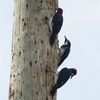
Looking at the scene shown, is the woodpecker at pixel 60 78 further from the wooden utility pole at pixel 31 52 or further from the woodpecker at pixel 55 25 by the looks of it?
the woodpecker at pixel 55 25

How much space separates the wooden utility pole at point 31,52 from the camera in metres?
4.59

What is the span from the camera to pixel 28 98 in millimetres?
4504

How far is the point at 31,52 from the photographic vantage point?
15.5 ft

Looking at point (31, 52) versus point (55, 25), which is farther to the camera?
point (55, 25)

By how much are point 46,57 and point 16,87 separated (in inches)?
18.9

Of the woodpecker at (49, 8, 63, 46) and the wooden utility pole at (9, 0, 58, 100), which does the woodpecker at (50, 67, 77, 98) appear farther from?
the woodpecker at (49, 8, 63, 46)

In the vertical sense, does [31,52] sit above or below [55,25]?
below

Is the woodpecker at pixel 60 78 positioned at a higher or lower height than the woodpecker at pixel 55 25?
lower

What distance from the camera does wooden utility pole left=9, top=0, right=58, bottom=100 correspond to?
15.0 ft

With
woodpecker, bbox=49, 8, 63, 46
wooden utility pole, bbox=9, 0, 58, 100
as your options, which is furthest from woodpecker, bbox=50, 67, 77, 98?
woodpecker, bbox=49, 8, 63, 46

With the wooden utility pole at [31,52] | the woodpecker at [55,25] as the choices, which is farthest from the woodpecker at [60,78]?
the woodpecker at [55,25]

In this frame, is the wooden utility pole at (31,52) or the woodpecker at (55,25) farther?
the woodpecker at (55,25)

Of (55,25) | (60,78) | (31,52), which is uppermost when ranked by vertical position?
(55,25)

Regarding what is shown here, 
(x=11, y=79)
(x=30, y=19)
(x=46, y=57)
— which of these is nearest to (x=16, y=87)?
(x=11, y=79)
